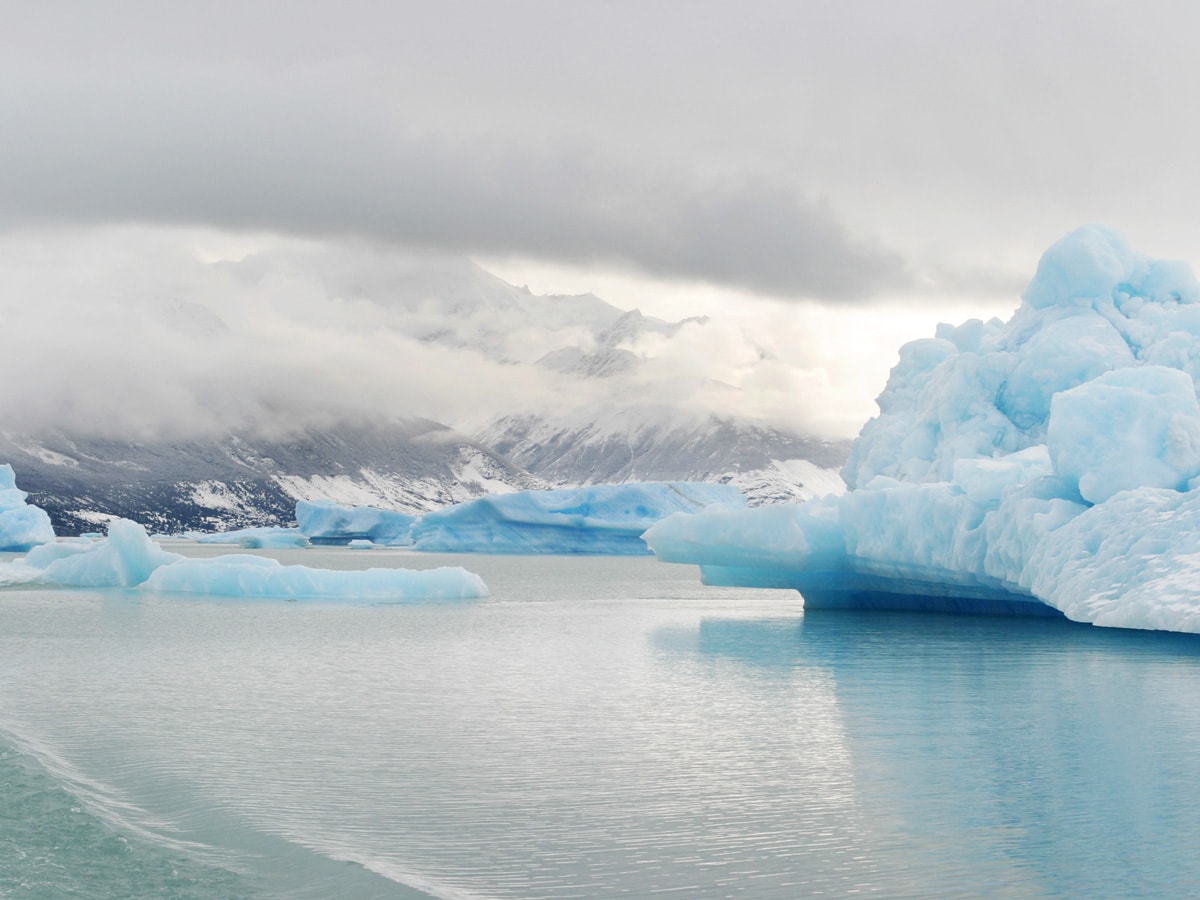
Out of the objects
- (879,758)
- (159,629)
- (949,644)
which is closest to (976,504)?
(949,644)

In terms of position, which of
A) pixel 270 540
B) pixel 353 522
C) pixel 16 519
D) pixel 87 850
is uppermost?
pixel 87 850

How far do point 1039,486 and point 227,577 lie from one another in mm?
17592

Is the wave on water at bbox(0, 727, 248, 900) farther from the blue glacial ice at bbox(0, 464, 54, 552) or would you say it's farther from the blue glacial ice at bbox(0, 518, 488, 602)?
the blue glacial ice at bbox(0, 464, 54, 552)

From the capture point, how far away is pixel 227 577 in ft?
91.4

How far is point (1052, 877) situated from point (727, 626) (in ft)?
50.9

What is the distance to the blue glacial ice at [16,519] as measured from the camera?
194 ft

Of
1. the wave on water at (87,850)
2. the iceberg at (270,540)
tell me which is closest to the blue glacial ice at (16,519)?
the iceberg at (270,540)

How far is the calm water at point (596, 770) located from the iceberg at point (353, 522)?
60.9 metres

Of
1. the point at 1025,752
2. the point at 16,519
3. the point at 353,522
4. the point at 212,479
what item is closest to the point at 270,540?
the point at 353,522

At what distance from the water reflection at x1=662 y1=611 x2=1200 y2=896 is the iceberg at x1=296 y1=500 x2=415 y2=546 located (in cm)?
6172

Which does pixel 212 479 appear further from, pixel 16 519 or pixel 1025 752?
pixel 1025 752

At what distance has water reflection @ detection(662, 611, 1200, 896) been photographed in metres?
6.58

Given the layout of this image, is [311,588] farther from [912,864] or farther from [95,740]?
[912,864]

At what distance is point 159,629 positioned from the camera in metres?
19.9
